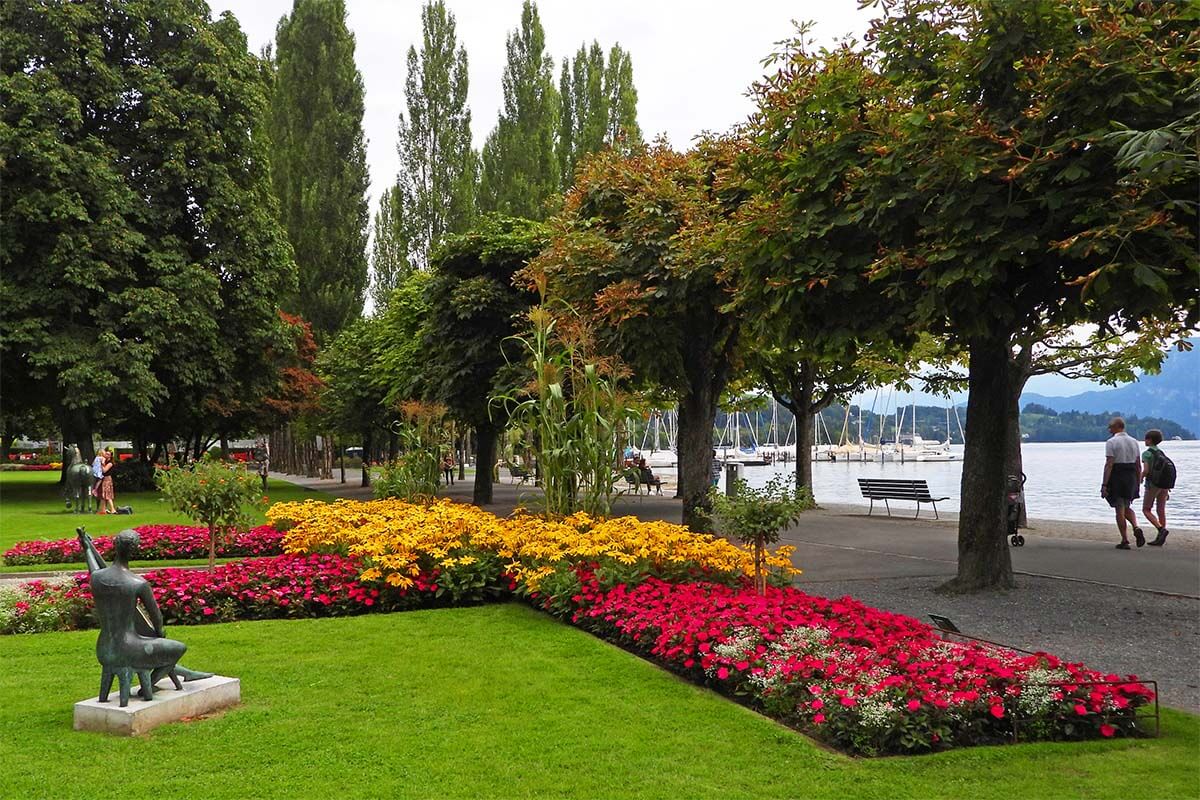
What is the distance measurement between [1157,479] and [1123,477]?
780 millimetres

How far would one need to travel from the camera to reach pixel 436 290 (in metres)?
23.3

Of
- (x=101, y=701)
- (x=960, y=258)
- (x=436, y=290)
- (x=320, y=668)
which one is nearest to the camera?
(x=101, y=701)

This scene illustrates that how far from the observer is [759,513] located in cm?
843

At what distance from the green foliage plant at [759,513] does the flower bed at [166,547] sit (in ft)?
27.6

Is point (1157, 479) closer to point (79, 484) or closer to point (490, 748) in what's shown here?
point (490, 748)

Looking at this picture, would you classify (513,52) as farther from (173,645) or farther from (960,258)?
(173,645)

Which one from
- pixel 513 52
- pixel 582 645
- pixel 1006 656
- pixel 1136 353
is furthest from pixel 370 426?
pixel 1006 656

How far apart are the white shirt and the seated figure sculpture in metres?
14.4

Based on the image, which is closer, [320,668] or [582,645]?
[320,668]

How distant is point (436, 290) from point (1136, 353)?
1548cm

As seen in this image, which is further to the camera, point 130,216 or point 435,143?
point 435,143

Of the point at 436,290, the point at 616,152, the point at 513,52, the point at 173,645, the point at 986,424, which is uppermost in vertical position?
the point at 513,52

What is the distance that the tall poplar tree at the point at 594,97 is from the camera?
139ft

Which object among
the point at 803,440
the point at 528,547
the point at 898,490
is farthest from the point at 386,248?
the point at 528,547
